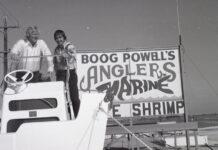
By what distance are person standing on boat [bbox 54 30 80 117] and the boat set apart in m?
0.70

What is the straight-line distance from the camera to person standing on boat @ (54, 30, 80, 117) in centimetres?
700

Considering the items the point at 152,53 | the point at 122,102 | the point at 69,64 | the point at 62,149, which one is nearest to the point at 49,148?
the point at 62,149

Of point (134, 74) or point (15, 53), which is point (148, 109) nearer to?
point (134, 74)

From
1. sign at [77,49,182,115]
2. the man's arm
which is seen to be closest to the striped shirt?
the man's arm

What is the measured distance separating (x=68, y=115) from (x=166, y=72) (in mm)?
3457

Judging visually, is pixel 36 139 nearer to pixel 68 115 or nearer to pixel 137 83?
pixel 68 115

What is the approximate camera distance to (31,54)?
7.11 m

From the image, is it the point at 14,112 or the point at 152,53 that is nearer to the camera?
the point at 14,112

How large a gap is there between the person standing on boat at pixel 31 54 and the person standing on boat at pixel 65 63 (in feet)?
0.62

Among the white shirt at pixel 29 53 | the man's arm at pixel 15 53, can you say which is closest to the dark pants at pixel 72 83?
the white shirt at pixel 29 53

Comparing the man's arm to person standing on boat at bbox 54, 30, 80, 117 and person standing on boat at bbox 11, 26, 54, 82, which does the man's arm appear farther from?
person standing on boat at bbox 54, 30, 80, 117

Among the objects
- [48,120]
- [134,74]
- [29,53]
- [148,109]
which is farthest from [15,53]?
[148,109]

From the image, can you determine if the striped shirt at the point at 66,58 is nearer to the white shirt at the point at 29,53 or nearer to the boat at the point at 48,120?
the white shirt at the point at 29,53

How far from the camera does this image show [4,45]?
2827cm
